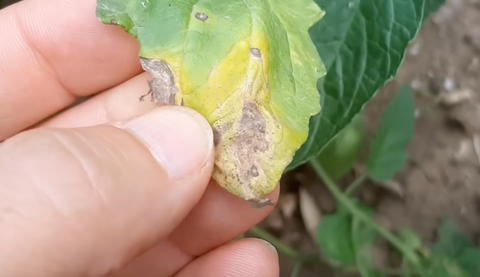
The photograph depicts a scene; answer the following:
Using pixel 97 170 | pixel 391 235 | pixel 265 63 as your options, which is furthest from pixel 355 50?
pixel 391 235

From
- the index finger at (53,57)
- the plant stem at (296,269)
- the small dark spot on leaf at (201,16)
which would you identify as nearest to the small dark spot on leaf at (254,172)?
the small dark spot on leaf at (201,16)

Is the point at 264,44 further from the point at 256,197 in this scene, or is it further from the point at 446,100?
the point at 446,100

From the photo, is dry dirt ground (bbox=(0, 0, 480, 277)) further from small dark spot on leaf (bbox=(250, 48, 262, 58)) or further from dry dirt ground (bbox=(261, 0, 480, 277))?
small dark spot on leaf (bbox=(250, 48, 262, 58))

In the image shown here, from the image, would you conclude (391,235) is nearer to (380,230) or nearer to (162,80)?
(380,230)

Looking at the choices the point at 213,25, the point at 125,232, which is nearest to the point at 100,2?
the point at 213,25

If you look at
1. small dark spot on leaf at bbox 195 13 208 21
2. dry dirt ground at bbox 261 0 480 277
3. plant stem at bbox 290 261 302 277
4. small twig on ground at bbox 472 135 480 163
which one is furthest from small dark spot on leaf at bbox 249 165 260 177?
small twig on ground at bbox 472 135 480 163

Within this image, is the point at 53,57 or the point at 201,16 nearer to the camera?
the point at 201,16
